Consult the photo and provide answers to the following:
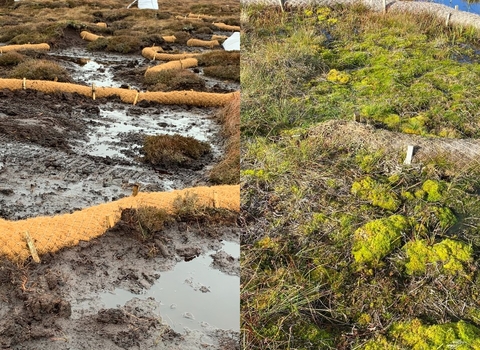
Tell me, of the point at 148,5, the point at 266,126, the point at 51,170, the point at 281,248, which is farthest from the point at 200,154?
the point at 148,5

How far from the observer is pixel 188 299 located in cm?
275

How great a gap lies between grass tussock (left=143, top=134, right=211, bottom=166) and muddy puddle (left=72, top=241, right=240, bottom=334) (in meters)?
1.98

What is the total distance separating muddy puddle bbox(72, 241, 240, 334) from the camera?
254 cm

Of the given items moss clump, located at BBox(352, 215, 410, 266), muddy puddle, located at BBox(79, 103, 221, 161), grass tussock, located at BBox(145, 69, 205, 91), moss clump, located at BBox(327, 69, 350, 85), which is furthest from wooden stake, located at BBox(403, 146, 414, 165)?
grass tussock, located at BBox(145, 69, 205, 91)

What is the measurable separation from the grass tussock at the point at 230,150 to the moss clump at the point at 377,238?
167 centimetres

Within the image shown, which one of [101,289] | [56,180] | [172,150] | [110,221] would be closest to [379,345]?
[101,289]

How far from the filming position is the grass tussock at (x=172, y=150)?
5.00 m

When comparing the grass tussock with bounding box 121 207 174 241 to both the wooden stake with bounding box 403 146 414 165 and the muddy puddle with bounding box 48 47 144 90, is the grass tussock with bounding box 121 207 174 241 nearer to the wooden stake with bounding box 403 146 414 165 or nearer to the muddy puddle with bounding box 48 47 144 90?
the wooden stake with bounding box 403 146 414 165

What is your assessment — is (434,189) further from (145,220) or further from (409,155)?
(145,220)

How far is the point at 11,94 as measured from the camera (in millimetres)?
6777

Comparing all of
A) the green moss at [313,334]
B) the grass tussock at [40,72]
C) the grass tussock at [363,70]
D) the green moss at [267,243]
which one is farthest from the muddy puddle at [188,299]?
the grass tussock at [40,72]

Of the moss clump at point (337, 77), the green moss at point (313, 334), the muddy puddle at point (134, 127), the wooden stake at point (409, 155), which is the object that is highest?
the moss clump at point (337, 77)

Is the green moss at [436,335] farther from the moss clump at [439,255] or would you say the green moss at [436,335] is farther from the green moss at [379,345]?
the moss clump at [439,255]

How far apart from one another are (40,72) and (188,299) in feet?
19.9
